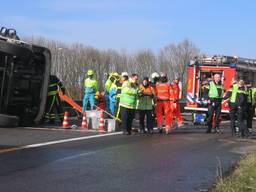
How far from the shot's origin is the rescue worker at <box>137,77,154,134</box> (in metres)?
16.2

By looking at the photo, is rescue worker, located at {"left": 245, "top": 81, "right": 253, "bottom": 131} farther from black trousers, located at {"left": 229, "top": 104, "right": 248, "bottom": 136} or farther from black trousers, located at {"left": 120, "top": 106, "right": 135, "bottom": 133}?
black trousers, located at {"left": 120, "top": 106, "right": 135, "bottom": 133}

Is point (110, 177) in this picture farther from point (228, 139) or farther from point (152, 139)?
point (228, 139)

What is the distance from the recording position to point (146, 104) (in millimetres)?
16453

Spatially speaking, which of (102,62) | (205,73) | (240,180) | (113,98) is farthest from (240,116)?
(102,62)

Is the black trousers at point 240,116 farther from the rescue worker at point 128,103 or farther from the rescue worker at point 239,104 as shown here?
the rescue worker at point 128,103

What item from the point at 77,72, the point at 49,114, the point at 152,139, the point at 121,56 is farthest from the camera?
the point at 121,56

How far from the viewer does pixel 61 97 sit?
60.3 feet

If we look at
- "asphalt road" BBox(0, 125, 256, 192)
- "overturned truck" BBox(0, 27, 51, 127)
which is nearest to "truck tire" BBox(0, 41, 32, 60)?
"overturned truck" BBox(0, 27, 51, 127)

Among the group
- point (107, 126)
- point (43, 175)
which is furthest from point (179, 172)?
point (107, 126)

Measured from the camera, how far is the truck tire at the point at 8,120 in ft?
49.7

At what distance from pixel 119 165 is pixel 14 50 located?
6.53 metres

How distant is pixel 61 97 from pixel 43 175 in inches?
401

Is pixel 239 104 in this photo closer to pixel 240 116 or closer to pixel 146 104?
pixel 240 116

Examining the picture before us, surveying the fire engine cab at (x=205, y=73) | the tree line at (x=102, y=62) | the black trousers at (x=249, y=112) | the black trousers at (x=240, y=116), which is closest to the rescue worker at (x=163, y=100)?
the black trousers at (x=240, y=116)
